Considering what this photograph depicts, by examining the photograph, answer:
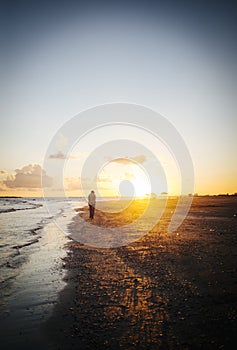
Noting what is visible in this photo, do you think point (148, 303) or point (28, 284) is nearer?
point (148, 303)

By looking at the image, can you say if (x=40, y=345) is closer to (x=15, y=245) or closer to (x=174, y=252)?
(x=174, y=252)

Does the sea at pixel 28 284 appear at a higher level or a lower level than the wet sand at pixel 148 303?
lower

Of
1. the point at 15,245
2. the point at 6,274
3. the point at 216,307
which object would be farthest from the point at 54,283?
the point at 15,245

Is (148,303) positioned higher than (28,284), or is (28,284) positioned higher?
(148,303)

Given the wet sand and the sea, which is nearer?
the wet sand

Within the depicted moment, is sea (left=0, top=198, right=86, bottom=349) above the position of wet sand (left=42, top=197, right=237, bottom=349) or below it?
below

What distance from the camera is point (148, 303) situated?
19.2 feet

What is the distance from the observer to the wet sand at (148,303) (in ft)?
14.3

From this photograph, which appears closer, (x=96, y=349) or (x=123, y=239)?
(x=96, y=349)

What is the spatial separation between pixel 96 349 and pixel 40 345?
1100 millimetres

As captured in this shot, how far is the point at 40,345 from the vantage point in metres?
4.31

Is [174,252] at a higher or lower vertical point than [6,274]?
higher

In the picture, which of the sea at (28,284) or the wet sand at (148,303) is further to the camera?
the sea at (28,284)

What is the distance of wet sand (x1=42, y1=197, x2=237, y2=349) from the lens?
437 cm
